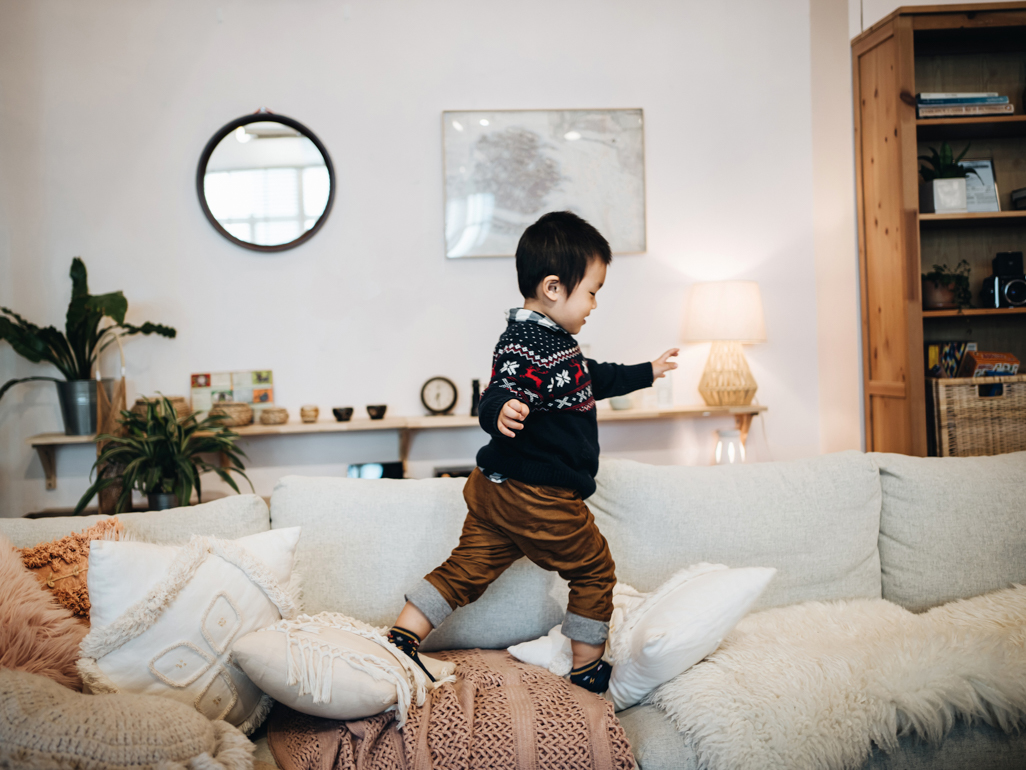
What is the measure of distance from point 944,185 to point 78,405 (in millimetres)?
3679

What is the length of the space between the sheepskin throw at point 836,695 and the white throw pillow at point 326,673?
48 cm

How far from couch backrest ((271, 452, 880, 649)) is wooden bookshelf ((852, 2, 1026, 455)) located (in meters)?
1.32

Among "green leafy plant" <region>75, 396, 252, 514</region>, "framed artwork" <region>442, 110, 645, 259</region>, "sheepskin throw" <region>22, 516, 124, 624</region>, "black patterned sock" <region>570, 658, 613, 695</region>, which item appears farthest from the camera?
"framed artwork" <region>442, 110, 645, 259</region>

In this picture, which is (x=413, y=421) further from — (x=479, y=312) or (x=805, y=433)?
(x=805, y=433)

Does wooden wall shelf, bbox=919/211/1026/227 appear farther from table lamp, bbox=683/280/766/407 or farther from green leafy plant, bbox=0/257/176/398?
green leafy plant, bbox=0/257/176/398

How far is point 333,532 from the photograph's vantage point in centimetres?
138

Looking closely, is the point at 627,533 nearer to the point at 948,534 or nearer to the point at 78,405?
the point at 948,534

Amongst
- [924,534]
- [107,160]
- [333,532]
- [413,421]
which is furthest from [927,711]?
[107,160]

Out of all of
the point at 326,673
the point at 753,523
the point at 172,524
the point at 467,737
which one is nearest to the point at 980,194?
the point at 753,523

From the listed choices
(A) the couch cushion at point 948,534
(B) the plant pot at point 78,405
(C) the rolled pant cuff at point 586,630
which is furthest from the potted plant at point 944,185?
(B) the plant pot at point 78,405

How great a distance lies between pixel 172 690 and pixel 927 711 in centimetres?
124

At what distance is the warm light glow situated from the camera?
287 centimetres

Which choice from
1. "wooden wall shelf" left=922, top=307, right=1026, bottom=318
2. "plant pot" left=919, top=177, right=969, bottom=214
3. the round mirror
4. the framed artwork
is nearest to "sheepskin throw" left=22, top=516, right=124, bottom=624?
the round mirror

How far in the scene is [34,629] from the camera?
3.27 ft
